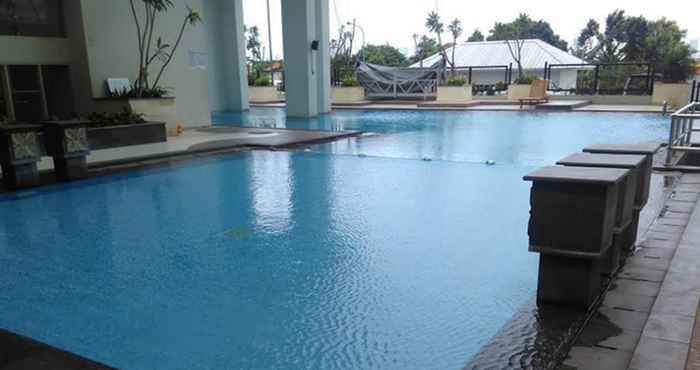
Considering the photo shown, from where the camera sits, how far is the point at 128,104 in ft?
36.9

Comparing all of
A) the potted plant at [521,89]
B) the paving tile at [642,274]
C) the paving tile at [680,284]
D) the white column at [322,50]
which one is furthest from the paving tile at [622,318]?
the potted plant at [521,89]

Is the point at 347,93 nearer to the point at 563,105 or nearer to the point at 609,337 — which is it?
the point at 563,105

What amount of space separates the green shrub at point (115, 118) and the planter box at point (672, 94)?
17.9 metres

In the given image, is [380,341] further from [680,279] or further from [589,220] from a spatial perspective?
[680,279]

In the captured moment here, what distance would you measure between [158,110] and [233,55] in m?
9.49

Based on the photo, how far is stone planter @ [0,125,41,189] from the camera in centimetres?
669

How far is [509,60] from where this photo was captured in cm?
3897

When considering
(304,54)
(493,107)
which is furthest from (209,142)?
(493,107)

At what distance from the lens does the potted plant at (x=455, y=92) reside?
22094 mm

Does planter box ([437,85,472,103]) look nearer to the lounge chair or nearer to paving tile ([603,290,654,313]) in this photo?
the lounge chair

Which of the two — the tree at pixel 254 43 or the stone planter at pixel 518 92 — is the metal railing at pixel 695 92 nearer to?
the stone planter at pixel 518 92

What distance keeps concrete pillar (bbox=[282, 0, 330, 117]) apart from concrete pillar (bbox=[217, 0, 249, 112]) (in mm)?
3733

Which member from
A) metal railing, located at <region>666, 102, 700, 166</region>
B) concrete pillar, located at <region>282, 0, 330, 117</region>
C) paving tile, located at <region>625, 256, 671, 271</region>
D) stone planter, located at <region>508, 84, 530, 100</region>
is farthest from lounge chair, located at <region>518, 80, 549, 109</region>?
paving tile, located at <region>625, 256, 671, 271</region>

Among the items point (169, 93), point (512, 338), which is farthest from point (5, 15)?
point (512, 338)
